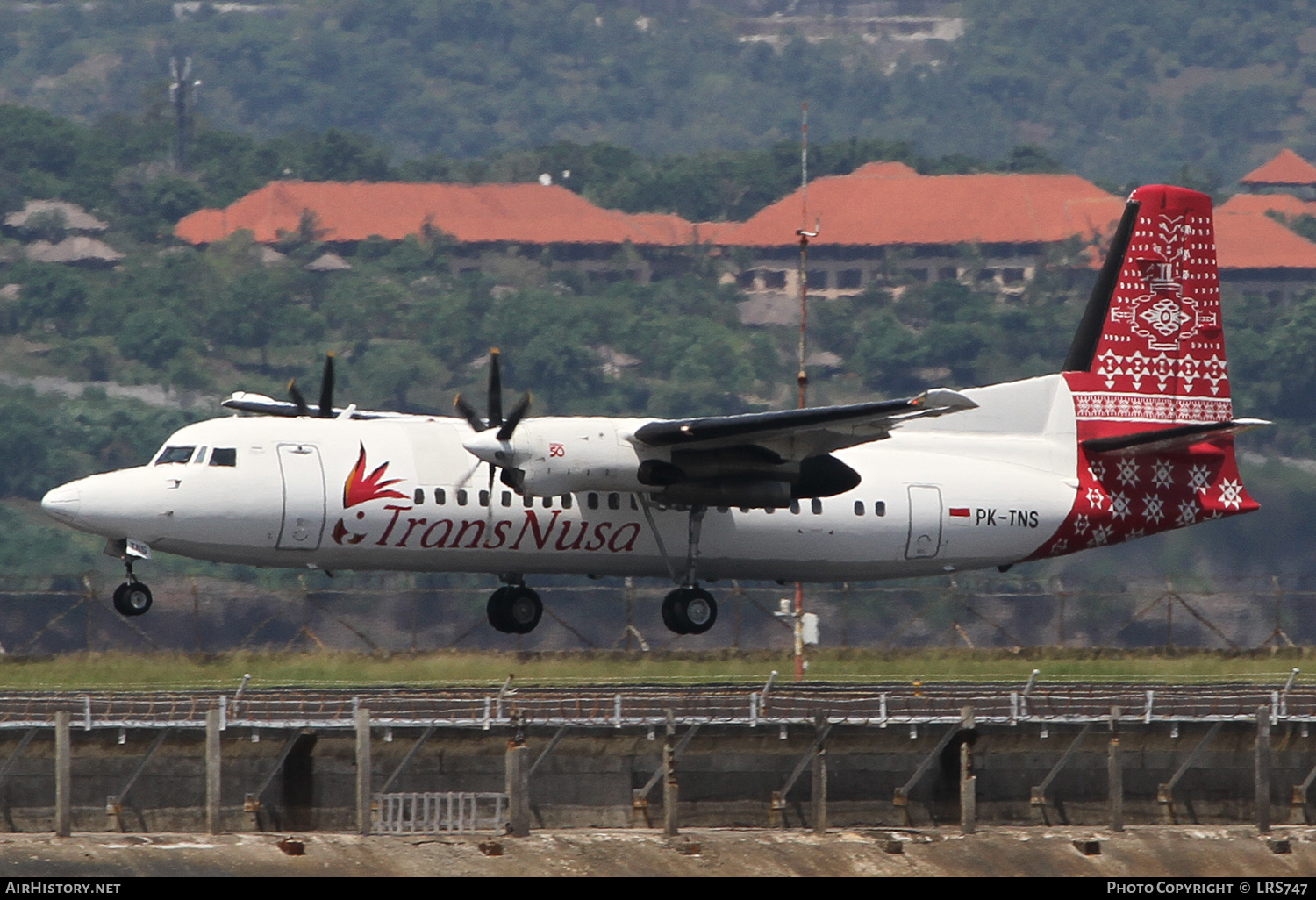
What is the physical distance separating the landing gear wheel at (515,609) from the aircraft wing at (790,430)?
3880 millimetres

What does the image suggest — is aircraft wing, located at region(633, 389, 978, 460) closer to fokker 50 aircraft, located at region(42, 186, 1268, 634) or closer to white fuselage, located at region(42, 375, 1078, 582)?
fokker 50 aircraft, located at region(42, 186, 1268, 634)

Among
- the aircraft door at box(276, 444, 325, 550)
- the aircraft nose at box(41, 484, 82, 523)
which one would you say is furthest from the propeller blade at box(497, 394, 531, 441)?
the aircraft nose at box(41, 484, 82, 523)

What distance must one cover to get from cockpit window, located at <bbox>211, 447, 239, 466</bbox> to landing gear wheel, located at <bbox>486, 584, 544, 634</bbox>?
5.01 meters

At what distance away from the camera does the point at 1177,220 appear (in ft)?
136

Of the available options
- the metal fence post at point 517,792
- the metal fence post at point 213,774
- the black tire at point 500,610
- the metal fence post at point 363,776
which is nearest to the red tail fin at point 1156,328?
the black tire at point 500,610

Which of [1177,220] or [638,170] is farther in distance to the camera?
[638,170]

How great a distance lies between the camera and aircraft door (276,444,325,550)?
35.2 m

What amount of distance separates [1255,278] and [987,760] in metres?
140

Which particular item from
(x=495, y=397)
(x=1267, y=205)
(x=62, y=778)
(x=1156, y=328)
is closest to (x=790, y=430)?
(x=495, y=397)

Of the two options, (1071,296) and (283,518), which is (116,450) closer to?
(1071,296)

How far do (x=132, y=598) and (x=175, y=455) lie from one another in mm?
2239

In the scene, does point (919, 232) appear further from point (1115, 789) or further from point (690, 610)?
point (1115, 789)

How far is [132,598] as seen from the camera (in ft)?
116

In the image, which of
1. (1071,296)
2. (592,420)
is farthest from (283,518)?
(1071,296)
